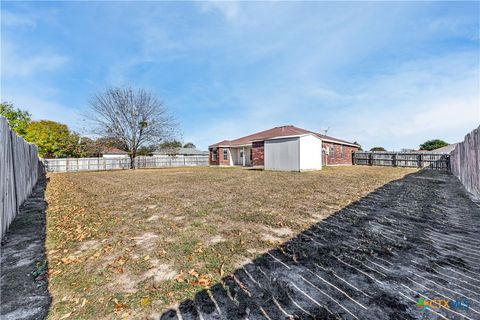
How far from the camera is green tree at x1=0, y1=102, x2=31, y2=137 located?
23.7 meters

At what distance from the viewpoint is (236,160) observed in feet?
82.5

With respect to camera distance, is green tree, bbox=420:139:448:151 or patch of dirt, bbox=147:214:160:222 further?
green tree, bbox=420:139:448:151

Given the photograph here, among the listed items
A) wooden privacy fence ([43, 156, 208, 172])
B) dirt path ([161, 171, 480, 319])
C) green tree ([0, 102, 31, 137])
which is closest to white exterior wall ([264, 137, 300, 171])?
dirt path ([161, 171, 480, 319])

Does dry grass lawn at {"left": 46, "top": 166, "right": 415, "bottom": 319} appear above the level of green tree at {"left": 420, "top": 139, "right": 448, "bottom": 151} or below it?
below

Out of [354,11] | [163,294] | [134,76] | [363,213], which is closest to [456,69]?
[354,11]

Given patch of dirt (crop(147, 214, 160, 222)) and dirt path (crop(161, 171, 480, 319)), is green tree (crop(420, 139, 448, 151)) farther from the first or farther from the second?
patch of dirt (crop(147, 214, 160, 222))

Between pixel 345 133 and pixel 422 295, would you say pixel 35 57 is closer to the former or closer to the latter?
pixel 422 295

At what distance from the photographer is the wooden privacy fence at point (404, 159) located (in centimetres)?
1725

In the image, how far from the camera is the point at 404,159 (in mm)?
19875

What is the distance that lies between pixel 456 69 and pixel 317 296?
1397 cm

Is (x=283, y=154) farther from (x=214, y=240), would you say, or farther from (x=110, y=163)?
(x=110, y=163)

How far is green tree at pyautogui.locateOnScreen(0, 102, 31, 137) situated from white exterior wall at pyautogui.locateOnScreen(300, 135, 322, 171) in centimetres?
2891

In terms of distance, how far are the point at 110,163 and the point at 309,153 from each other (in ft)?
75.5

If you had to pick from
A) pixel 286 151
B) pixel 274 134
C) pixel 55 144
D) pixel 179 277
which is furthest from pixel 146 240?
pixel 55 144
